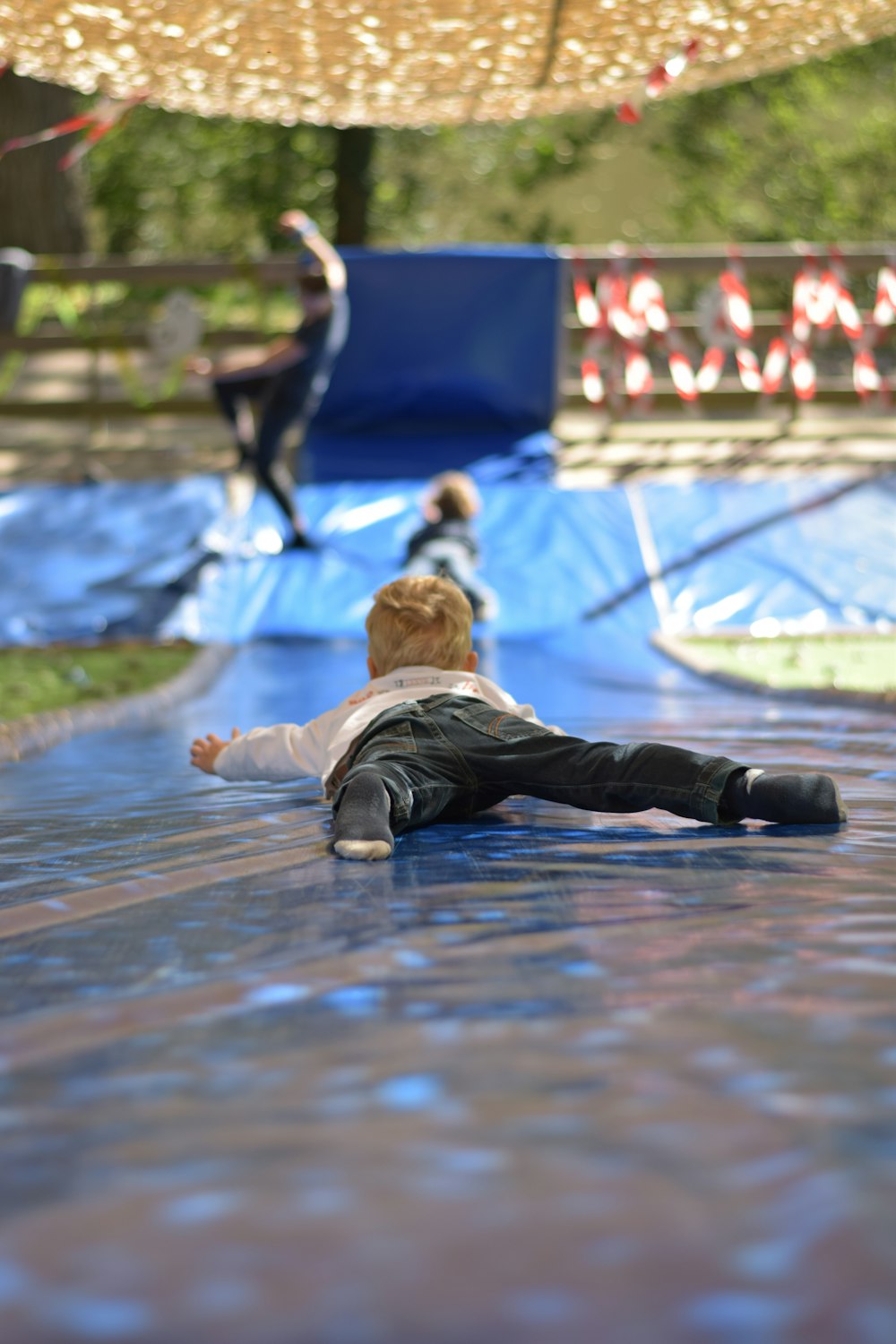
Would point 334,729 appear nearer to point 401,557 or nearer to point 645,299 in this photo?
point 401,557

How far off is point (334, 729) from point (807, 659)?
3.03 meters

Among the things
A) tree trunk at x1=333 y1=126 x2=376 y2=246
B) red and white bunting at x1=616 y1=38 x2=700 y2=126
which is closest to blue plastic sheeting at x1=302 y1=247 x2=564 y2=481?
red and white bunting at x1=616 y1=38 x2=700 y2=126

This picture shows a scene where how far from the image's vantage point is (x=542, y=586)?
6574 millimetres

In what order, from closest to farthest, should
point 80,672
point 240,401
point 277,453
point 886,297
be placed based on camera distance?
point 80,672
point 277,453
point 240,401
point 886,297

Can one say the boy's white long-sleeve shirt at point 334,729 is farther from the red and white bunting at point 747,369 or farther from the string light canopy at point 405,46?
the red and white bunting at point 747,369

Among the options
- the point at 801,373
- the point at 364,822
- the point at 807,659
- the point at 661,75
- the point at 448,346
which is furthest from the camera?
the point at 801,373

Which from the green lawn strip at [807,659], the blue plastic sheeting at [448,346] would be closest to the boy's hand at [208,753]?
the green lawn strip at [807,659]

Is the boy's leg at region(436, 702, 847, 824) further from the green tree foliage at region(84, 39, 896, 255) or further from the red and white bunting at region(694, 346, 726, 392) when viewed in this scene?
the green tree foliage at region(84, 39, 896, 255)

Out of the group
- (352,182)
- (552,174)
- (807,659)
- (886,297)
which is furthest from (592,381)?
(552,174)

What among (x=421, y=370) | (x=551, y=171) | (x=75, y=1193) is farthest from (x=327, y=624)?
(x=551, y=171)

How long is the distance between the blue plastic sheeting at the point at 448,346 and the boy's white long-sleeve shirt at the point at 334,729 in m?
5.96

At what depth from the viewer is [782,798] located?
2355mm

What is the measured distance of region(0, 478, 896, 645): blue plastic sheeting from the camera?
6242 mm

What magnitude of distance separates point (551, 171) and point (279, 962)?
17.2 meters
